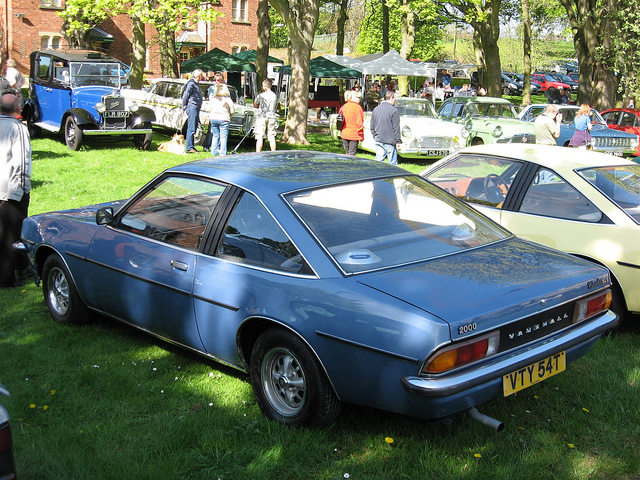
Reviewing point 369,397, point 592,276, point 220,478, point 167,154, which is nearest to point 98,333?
point 220,478

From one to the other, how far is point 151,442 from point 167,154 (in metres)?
12.5

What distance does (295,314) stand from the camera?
141 inches

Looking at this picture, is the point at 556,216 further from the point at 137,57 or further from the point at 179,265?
the point at 137,57

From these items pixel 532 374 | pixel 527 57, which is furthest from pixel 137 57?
pixel 527 57

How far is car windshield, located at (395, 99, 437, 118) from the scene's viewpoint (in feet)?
57.1

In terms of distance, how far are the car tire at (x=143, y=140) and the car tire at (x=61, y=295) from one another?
10602mm

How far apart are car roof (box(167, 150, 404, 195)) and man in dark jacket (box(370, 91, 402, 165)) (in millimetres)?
7404

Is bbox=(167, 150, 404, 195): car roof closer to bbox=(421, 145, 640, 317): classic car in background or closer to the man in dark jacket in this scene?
bbox=(421, 145, 640, 317): classic car in background

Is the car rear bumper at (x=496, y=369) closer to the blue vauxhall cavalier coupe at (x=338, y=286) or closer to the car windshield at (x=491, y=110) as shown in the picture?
the blue vauxhall cavalier coupe at (x=338, y=286)

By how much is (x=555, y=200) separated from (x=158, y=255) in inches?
133

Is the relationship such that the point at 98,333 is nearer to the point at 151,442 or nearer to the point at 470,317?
the point at 151,442

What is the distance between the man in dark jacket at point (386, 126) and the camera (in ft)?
40.1

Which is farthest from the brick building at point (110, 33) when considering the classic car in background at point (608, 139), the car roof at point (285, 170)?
the car roof at point (285, 170)

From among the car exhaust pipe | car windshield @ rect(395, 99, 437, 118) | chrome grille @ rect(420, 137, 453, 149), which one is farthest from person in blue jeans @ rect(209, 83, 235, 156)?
the car exhaust pipe
